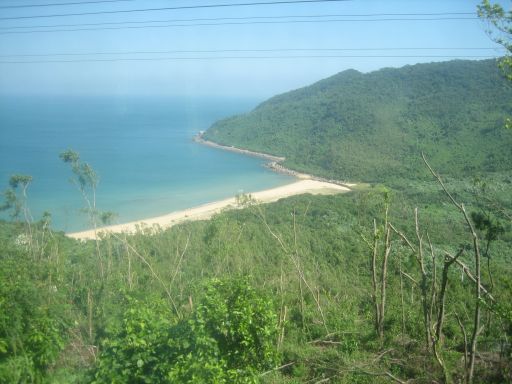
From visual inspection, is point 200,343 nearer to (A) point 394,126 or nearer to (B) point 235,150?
(A) point 394,126

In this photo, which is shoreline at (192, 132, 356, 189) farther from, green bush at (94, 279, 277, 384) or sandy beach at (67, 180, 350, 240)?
green bush at (94, 279, 277, 384)

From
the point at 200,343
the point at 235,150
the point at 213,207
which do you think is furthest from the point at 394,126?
the point at 200,343

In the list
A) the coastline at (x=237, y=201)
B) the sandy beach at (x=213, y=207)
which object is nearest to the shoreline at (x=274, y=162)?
the coastline at (x=237, y=201)

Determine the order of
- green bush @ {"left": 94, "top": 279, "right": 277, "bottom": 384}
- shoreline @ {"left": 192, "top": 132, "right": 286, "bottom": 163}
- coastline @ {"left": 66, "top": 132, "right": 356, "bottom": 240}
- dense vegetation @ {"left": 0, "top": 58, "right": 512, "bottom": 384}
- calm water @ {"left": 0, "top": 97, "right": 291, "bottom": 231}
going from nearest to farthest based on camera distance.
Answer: green bush @ {"left": 94, "top": 279, "right": 277, "bottom": 384}
dense vegetation @ {"left": 0, "top": 58, "right": 512, "bottom": 384}
coastline @ {"left": 66, "top": 132, "right": 356, "bottom": 240}
calm water @ {"left": 0, "top": 97, "right": 291, "bottom": 231}
shoreline @ {"left": 192, "top": 132, "right": 286, "bottom": 163}

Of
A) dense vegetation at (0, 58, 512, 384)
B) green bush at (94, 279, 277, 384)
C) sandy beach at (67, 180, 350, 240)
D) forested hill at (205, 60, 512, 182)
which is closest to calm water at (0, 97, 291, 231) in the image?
sandy beach at (67, 180, 350, 240)

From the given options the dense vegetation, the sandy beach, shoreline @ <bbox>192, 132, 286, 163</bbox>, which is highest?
shoreline @ <bbox>192, 132, 286, 163</bbox>

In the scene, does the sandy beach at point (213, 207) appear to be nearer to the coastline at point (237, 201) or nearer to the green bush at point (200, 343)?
the coastline at point (237, 201)

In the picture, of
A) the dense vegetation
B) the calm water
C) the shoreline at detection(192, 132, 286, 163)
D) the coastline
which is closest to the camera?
the dense vegetation
